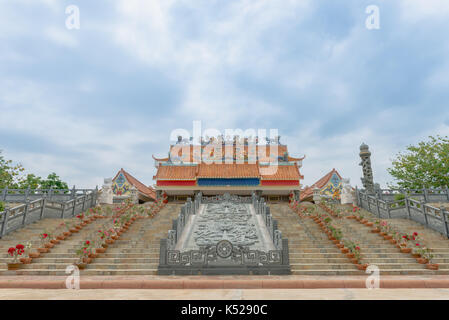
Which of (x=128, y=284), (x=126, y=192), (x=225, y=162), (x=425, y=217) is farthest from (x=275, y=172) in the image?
(x=128, y=284)

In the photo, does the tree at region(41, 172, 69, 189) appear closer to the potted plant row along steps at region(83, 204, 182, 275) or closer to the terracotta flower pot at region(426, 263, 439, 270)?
the potted plant row along steps at region(83, 204, 182, 275)

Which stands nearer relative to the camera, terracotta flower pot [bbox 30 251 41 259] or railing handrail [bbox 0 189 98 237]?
terracotta flower pot [bbox 30 251 41 259]

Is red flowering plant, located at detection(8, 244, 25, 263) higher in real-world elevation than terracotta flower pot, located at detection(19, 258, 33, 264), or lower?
higher

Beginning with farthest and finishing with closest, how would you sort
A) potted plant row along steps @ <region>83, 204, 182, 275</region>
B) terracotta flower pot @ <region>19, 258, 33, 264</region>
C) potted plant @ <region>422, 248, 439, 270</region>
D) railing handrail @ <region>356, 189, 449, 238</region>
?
railing handrail @ <region>356, 189, 449, 238</region>
terracotta flower pot @ <region>19, 258, 33, 264</region>
potted plant @ <region>422, 248, 439, 270</region>
potted plant row along steps @ <region>83, 204, 182, 275</region>

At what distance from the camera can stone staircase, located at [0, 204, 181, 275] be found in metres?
6.83

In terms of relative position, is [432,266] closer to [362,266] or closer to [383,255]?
[383,255]

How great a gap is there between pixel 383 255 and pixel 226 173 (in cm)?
1718

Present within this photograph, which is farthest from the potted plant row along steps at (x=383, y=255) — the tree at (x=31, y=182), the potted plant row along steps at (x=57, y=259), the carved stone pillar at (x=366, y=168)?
the tree at (x=31, y=182)

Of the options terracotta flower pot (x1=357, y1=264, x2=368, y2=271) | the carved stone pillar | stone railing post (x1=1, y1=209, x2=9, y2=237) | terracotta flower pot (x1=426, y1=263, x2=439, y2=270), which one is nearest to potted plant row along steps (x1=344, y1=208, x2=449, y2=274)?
terracotta flower pot (x1=426, y1=263, x2=439, y2=270)

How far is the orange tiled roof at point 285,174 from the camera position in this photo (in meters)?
23.7

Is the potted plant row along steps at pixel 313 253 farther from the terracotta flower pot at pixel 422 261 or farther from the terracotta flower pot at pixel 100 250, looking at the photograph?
the terracotta flower pot at pixel 100 250

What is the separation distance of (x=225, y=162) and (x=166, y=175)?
646 cm
